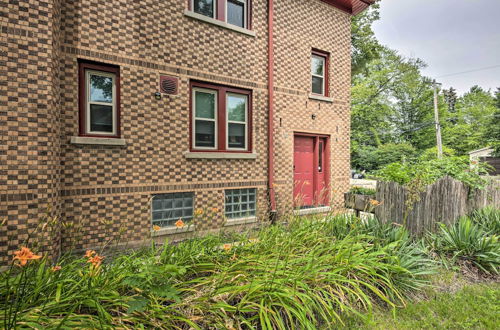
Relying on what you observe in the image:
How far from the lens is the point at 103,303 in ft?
8.07

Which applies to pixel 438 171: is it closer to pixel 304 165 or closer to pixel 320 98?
pixel 304 165

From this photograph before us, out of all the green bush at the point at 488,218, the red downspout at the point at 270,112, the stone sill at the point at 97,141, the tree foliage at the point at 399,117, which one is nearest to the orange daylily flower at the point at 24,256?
the stone sill at the point at 97,141

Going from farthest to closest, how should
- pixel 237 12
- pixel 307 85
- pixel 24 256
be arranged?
1. pixel 307 85
2. pixel 237 12
3. pixel 24 256

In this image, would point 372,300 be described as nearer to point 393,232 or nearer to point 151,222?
point 393,232

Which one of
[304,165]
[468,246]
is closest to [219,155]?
[304,165]

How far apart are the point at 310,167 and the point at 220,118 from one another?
11.9 ft

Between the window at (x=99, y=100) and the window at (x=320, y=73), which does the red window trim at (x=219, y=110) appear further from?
the window at (x=320, y=73)

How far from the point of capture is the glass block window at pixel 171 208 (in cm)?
584

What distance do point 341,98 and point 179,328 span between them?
864 cm

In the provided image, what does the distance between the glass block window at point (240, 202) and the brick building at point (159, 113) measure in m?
0.03

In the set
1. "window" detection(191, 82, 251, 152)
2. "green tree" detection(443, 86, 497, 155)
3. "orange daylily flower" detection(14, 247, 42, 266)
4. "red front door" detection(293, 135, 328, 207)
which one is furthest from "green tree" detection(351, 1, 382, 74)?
"green tree" detection(443, 86, 497, 155)

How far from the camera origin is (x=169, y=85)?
19.4ft

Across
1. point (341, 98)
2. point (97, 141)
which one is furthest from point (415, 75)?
point (97, 141)

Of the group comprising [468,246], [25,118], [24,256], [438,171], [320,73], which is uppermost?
[320,73]
